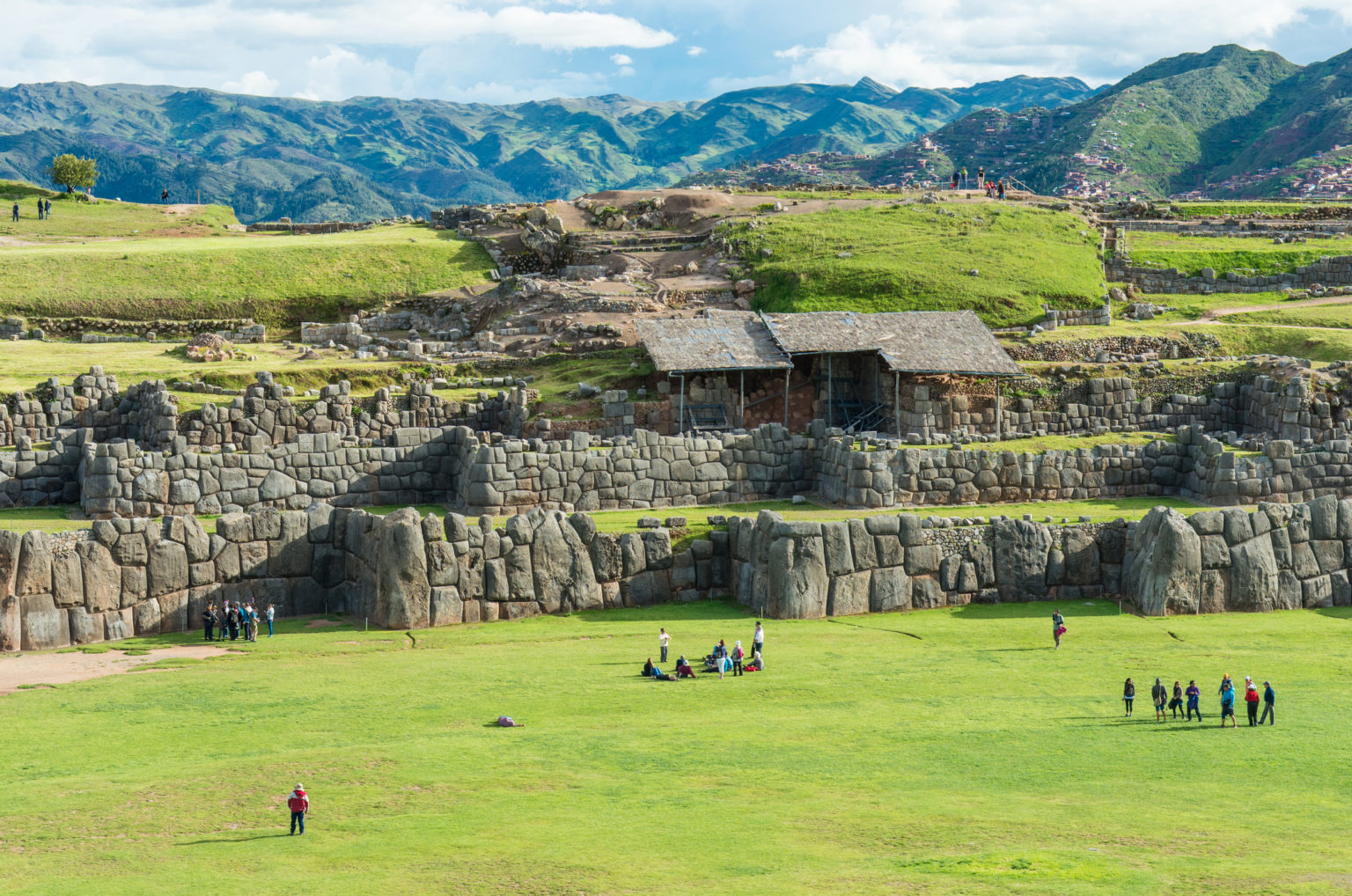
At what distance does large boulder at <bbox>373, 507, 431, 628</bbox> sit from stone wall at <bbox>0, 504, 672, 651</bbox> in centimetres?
3

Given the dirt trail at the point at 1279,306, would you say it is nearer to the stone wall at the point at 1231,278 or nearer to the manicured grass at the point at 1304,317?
the manicured grass at the point at 1304,317

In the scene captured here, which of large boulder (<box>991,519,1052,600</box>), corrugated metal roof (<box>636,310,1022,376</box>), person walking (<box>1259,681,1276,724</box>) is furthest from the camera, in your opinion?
corrugated metal roof (<box>636,310,1022,376</box>)

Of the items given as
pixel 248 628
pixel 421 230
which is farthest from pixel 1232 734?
pixel 421 230

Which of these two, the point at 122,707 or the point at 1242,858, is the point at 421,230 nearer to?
the point at 122,707

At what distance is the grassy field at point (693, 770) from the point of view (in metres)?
15.2

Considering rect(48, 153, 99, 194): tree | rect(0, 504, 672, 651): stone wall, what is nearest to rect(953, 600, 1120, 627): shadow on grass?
rect(0, 504, 672, 651): stone wall

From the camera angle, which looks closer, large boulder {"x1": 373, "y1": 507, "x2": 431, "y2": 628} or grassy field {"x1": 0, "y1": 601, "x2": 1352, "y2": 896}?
grassy field {"x1": 0, "y1": 601, "x2": 1352, "y2": 896}

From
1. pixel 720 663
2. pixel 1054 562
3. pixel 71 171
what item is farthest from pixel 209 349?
pixel 71 171

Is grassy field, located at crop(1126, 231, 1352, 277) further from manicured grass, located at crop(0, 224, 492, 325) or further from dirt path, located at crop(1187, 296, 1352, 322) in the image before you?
manicured grass, located at crop(0, 224, 492, 325)

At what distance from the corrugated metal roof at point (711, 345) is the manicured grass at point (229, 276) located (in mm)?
17768

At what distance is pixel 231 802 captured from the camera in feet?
58.0

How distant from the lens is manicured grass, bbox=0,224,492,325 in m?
56.5

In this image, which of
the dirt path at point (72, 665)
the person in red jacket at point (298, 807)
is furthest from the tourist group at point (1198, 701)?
the dirt path at point (72, 665)

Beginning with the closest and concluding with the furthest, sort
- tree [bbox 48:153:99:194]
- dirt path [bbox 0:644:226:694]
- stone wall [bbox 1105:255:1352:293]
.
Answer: dirt path [bbox 0:644:226:694]
stone wall [bbox 1105:255:1352:293]
tree [bbox 48:153:99:194]
